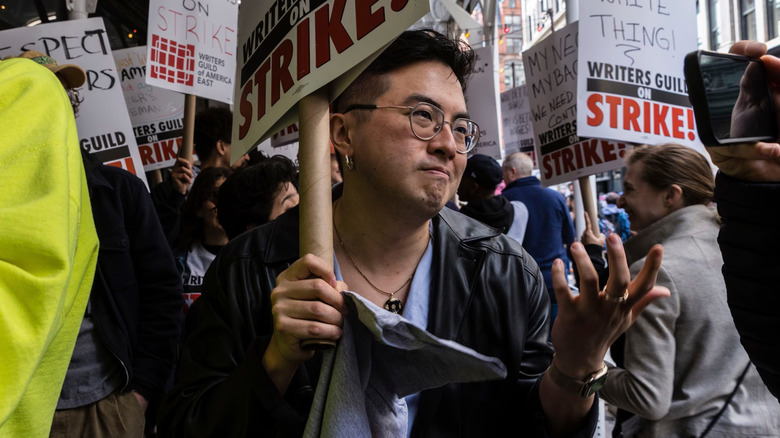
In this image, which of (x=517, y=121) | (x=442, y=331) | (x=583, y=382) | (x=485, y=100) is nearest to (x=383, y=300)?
(x=442, y=331)

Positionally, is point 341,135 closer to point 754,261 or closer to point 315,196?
point 315,196

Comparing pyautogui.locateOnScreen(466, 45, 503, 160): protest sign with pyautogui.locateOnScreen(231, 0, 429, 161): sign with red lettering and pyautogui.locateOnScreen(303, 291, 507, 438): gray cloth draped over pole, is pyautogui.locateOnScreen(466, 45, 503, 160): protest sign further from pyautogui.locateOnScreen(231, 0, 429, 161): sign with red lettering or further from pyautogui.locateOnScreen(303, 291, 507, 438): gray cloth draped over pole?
pyautogui.locateOnScreen(303, 291, 507, 438): gray cloth draped over pole

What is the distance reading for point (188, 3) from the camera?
4043mm

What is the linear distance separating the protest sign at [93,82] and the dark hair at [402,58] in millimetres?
2066

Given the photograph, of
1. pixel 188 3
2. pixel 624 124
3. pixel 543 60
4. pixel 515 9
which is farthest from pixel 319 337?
pixel 515 9

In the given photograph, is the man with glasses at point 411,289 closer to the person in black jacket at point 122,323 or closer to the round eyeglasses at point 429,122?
the round eyeglasses at point 429,122

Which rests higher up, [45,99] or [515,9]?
[515,9]

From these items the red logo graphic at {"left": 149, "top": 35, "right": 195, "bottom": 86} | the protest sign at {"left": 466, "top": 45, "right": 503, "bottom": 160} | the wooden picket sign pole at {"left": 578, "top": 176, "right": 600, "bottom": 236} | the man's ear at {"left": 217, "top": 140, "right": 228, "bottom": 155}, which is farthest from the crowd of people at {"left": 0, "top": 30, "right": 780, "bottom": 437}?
the protest sign at {"left": 466, "top": 45, "right": 503, "bottom": 160}

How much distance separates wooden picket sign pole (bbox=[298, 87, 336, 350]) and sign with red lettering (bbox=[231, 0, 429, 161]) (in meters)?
0.08

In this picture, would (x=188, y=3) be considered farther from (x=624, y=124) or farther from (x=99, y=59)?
(x=624, y=124)

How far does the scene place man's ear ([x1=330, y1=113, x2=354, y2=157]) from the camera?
6.07ft

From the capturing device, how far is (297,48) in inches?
55.4

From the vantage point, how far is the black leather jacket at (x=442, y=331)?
5.25 feet

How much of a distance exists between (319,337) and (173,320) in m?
1.68
